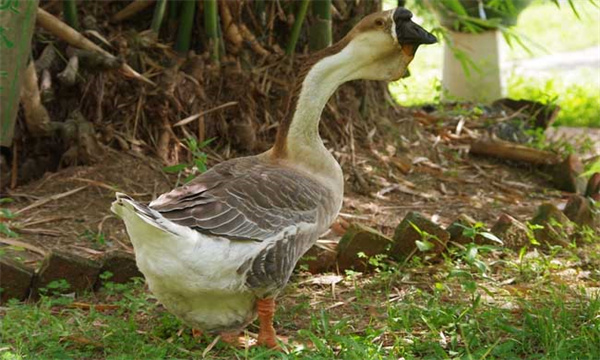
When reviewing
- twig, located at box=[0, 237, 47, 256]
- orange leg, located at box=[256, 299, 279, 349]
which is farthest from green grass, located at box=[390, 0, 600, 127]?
twig, located at box=[0, 237, 47, 256]

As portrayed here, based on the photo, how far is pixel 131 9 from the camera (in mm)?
5941

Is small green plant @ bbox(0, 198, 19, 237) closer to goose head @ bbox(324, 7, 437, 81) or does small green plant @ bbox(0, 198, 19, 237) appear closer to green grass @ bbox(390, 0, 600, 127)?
goose head @ bbox(324, 7, 437, 81)

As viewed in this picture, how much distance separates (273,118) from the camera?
6.26 metres

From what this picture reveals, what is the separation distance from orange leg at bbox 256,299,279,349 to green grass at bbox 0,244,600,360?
0.09 meters

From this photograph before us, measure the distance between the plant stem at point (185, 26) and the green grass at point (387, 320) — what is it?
2085 mm

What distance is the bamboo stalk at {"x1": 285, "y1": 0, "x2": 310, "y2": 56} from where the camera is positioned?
6.05 m

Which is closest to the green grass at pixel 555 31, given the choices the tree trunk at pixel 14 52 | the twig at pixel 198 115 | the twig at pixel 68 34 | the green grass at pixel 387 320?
the twig at pixel 198 115

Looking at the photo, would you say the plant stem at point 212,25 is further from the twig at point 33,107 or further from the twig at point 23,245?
the twig at point 23,245

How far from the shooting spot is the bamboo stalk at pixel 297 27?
605cm

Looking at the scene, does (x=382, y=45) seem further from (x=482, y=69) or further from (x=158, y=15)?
(x=482, y=69)

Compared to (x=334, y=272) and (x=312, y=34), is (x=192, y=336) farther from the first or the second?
(x=312, y=34)

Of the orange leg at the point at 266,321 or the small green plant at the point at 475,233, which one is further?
the small green plant at the point at 475,233

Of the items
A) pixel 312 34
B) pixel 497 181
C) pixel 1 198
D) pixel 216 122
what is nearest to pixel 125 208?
pixel 1 198

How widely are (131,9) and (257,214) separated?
278cm
